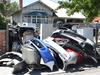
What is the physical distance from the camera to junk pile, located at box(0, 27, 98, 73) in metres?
13.3

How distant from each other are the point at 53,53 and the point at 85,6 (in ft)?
46.0

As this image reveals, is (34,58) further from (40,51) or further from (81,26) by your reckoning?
(81,26)

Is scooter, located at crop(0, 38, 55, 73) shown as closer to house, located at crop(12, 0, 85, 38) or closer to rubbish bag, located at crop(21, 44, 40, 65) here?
rubbish bag, located at crop(21, 44, 40, 65)

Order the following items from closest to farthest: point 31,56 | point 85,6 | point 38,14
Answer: point 31,56
point 85,6
point 38,14

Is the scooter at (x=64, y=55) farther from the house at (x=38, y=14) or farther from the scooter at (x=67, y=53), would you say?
the house at (x=38, y=14)

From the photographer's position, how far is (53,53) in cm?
1409

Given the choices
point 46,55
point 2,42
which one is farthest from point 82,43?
point 2,42

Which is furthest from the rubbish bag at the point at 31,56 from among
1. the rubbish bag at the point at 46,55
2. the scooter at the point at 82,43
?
the scooter at the point at 82,43

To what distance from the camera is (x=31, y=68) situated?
13664mm

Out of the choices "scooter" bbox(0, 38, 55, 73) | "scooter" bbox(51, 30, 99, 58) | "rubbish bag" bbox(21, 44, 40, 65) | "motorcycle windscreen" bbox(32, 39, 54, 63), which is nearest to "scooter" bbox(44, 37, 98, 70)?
"scooter" bbox(51, 30, 99, 58)

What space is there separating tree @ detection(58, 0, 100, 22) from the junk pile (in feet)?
34.3

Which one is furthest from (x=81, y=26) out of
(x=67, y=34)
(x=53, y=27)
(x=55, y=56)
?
(x=55, y=56)

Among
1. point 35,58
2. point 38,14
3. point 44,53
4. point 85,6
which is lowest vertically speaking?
point 35,58

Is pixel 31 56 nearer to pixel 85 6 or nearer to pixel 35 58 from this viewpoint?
pixel 35 58
